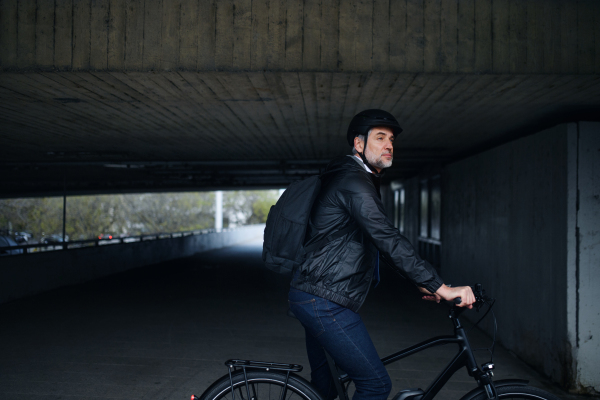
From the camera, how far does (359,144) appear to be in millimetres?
2551

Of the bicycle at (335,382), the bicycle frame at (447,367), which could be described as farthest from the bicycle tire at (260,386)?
the bicycle frame at (447,367)

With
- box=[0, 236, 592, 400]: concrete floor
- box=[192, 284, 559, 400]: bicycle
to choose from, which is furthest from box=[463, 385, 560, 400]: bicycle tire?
box=[0, 236, 592, 400]: concrete floor

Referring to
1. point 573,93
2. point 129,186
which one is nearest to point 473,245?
point 573,93

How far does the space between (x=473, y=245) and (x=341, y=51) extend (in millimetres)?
4342

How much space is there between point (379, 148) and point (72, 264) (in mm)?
10109

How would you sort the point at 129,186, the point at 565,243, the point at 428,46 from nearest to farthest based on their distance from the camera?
the point at 428,46
the point at 565,243
the point at 129,186

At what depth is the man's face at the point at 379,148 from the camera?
248cm

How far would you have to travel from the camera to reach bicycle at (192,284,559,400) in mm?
2334

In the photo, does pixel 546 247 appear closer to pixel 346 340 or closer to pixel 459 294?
pixel 459 294

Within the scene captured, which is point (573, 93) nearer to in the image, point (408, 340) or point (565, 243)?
point (565, 243)

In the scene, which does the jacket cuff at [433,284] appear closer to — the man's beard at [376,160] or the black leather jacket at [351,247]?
the black leather jacket at [351,247]

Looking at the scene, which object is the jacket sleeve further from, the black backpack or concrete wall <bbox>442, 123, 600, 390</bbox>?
concrete wall <bbox>442, 123, 600, 390</bbox>

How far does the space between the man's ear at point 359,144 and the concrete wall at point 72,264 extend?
8.01m

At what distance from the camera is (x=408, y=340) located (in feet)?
20.2
